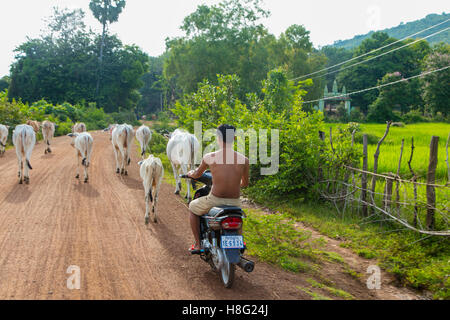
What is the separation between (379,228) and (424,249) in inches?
46.6

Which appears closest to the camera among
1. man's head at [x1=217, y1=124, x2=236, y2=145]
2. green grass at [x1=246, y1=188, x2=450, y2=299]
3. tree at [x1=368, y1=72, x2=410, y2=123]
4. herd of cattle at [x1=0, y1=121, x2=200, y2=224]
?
man's head at [x1=217, y1=124, x2=236, y2=145]

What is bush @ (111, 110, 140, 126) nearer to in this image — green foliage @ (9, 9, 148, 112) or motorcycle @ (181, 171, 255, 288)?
green foliage @ (9, 9, 148, 112)

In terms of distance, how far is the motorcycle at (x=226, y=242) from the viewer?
4004mm

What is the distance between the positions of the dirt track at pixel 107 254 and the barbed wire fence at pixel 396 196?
2.15 metres

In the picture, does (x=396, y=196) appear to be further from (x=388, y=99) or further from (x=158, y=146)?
(x=388, y=99)

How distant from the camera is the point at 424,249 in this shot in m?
5.69

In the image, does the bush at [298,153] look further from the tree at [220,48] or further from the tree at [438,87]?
the tree at [438,87]

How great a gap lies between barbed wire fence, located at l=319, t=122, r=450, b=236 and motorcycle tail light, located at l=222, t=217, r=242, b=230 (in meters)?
3.22

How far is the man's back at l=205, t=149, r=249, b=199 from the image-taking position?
4.40 m

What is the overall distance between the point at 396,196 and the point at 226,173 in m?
3.91

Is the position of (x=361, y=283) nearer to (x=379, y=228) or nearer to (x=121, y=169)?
(x=379, y=228)

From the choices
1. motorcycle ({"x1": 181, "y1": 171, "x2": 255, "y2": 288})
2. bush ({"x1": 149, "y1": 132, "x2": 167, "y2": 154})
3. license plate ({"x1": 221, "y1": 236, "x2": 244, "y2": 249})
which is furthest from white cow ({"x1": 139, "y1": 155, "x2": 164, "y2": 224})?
bush ({"x1": 149, "y1": 132, "x2": 167, "y2": 154})

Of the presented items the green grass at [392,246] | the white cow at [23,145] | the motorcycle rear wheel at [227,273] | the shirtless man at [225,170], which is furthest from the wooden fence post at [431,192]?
the white cow at [23,145]
